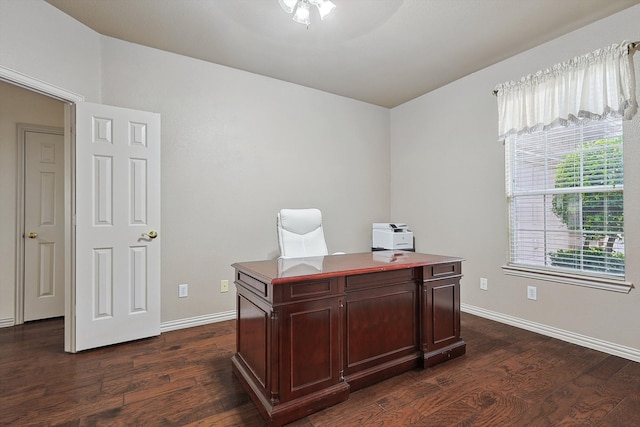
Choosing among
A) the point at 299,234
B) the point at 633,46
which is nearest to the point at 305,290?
the point at 299,234

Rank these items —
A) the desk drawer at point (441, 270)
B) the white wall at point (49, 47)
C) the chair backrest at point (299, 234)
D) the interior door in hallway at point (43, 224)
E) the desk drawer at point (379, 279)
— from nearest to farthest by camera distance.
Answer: the desk drawer at point (379, 279) → the white wall at point (49, 47) → the desk drawer at point (441, 270) → the chair backrest at point (299, 234) → the interior door in hallway at point (43, 224)

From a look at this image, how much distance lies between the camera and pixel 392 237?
391 cm

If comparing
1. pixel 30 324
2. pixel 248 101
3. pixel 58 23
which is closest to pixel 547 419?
pixel 248 101

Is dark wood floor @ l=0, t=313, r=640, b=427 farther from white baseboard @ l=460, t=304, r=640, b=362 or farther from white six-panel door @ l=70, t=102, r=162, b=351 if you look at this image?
white six-panel door @ l=70, t=102, r=162, b=351

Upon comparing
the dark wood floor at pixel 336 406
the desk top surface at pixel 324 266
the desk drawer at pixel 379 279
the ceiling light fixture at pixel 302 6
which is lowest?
the dark wood floor at pixel 336 406

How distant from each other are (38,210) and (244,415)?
128 inches

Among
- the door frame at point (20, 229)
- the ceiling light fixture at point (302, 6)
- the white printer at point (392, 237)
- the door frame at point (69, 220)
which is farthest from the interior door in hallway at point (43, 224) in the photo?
the white printer at point (392, 237)

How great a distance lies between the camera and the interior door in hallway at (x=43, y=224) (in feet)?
10.7

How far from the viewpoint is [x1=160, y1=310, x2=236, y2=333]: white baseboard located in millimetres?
3000

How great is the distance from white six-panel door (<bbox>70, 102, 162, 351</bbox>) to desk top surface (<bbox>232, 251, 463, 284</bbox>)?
3.90 feet

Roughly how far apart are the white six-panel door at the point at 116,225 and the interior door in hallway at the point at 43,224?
1.26 m

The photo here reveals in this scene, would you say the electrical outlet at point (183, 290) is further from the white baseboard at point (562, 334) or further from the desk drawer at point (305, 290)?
the white baseboard at point (562, 334)

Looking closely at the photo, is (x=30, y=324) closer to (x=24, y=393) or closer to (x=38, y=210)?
(x=38, y=210)

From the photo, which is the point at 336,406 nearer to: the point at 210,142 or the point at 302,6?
the point at 302,6
